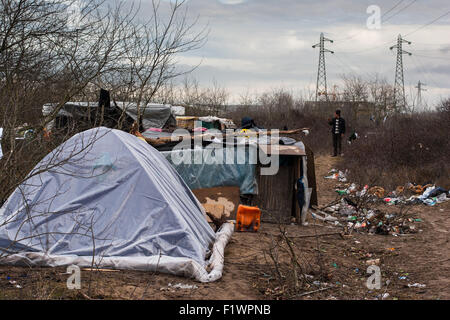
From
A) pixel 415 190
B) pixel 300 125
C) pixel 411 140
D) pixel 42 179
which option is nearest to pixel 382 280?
pixel 42 179

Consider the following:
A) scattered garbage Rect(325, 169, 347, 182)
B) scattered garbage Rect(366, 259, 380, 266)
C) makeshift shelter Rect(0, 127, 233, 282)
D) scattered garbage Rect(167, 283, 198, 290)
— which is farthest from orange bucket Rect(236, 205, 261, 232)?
scattered garbage Rect(325, 169, 347, 182)

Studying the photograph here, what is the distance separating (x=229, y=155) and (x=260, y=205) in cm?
119

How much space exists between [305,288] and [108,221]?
2.44m

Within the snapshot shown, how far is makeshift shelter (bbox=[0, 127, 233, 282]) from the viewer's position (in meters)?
6.16

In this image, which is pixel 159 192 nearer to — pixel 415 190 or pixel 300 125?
pixel 415 190

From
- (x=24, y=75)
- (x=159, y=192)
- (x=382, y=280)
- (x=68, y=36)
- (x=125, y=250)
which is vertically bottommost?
(x=382, y=280)

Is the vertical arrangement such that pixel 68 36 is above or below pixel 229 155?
above

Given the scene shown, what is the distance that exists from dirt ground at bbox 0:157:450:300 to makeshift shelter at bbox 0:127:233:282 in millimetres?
201

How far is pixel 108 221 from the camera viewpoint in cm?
658
